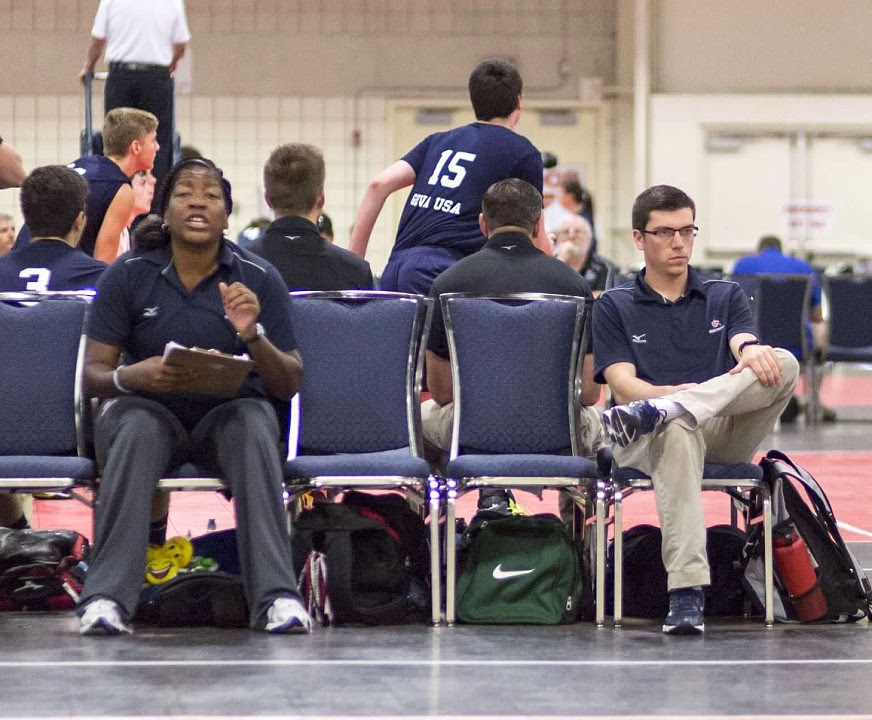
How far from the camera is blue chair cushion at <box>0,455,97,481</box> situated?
14.6 feet

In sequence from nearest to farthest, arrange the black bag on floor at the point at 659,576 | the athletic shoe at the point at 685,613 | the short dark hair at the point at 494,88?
the athletic shoe at the point at 685,613, the black bag on floor at the point at 659,576, the short dark hair at the point at 494,88

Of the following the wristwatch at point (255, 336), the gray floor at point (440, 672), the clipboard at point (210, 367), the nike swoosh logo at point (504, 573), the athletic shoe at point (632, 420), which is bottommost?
the gray floor at point (440, 672)

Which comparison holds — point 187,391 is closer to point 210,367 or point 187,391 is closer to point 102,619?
point 210,367

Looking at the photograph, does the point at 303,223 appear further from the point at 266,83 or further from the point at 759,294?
the point at 266,83

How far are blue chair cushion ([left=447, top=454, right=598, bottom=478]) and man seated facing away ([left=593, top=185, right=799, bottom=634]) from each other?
12 cm

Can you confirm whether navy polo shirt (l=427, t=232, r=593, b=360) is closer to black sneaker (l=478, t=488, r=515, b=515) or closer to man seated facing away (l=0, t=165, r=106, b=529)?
black sneaker (l=478, t=488, r=515, b=515)

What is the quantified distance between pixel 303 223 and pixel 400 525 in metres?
1.23

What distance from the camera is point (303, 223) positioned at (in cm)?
536

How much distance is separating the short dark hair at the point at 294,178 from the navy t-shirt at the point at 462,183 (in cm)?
49

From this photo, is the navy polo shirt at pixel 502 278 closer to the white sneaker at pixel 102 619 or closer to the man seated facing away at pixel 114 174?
the white sneaker at pixel 102 619

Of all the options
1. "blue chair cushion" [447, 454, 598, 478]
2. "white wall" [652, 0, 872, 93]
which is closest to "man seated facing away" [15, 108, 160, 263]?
"blue chair cushion" [447, 454, 598, 478]

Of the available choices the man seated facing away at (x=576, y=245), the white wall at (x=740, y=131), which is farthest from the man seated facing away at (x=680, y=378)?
the white wall at (x=740, y=131)

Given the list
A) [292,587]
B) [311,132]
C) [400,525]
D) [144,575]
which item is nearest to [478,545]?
[400,525]

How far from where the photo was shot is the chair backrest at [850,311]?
11.3 m
